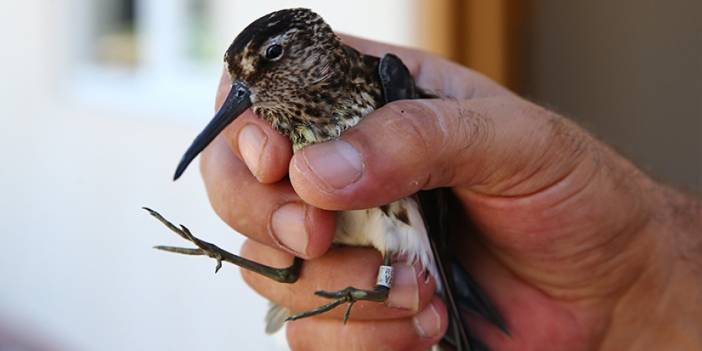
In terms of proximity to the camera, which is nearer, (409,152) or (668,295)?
(409,152)

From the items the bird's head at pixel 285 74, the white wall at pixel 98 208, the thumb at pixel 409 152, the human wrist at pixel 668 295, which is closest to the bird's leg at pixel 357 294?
the thumb at pixel 409 152

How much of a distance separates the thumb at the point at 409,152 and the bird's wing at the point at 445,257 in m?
0.24

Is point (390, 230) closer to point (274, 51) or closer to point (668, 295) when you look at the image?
point (274, 51)

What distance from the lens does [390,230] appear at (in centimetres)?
220

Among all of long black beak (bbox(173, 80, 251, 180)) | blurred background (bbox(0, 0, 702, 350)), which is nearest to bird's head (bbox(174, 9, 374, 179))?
long black beak (bbox(173, 80, 251, 180))

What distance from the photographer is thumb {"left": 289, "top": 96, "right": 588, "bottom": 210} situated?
6.09 feet

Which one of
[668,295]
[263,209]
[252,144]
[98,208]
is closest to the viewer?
[252,144]

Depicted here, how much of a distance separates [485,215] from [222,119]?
76cm

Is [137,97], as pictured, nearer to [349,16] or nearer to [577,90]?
[349,16]

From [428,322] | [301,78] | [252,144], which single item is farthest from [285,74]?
[428,322]

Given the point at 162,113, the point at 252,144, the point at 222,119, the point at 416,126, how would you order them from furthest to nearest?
the point at 162,113, the point at 252,144, the point at 222,119, the point at 416,126

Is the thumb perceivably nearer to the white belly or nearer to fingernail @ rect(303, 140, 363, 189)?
fingernail @ rect(303, 140, 363, 189)

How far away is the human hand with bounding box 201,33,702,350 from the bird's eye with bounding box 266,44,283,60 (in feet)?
0.49

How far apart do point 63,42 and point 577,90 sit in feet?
11.5
